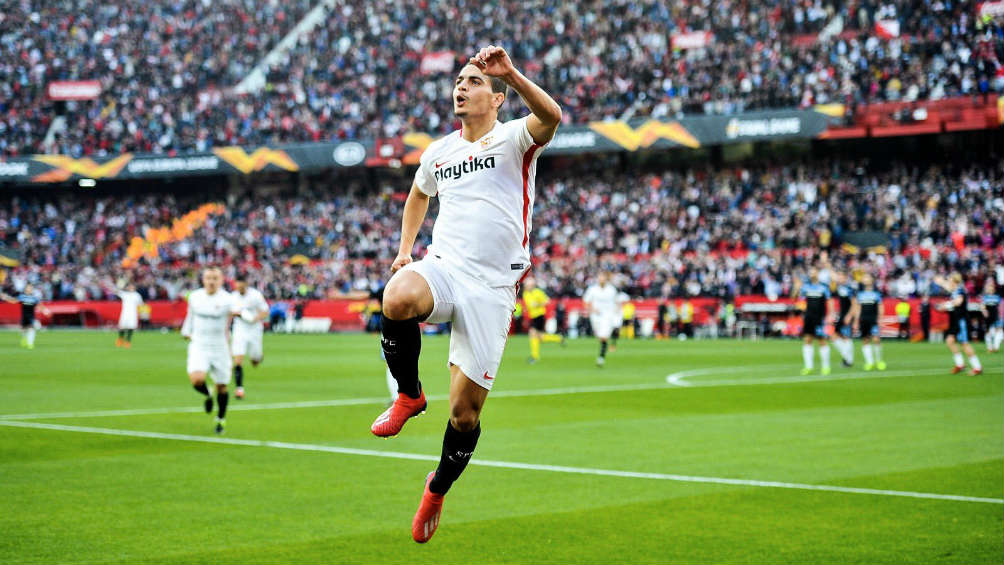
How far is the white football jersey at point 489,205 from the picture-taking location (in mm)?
6445

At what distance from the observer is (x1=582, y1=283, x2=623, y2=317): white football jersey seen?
30.9m

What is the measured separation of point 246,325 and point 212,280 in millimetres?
5804

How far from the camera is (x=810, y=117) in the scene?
155 feet

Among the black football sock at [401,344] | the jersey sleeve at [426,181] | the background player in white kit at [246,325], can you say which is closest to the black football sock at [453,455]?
the black football sock at [401,344]

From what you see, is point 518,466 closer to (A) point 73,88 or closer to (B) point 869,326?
(B) point 869,326

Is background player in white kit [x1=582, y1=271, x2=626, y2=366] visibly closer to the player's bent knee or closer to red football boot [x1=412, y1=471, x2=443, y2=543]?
red football boot [x1=412, y1=471, x2=443, y2=543]

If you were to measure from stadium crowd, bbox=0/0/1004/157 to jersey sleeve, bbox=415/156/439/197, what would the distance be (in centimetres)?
4136

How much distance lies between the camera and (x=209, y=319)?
17188 millimetres

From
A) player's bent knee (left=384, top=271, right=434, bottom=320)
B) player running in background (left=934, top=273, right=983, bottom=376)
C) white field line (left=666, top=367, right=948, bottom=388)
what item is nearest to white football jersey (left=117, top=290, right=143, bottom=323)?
white field line (left=666, top=367, right=948, bottom=388)

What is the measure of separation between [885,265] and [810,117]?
24.8 ft

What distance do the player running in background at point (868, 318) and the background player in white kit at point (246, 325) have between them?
14.1m

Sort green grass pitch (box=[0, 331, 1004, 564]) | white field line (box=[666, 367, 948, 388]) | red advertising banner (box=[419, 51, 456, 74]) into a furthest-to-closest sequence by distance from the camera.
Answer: red advertising banner (box=[419, 51, 456, 74])
white field line (box=[666, 367, 948, 388])
green grass pitch (box=[0, 331, 1004, 564])

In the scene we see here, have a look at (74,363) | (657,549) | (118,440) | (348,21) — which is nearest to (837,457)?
(657,549)

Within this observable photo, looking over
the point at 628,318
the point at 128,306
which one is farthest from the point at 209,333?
the point at 628,318
